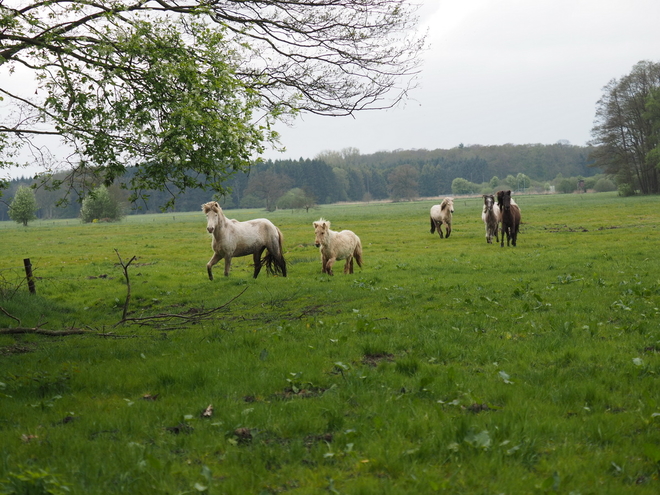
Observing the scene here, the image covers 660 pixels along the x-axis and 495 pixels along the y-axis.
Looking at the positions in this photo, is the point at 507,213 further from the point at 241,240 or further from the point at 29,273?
the point at 29,273

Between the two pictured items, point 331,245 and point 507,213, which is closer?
point 331,245

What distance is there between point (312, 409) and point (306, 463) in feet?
3.50

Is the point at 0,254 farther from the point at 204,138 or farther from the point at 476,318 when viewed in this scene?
the point at 476,318

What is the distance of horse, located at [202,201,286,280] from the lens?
1741 centimetres

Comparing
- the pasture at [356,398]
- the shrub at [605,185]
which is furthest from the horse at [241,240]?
the shrub at [605,185]

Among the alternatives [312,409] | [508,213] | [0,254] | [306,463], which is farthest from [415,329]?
[0,254]

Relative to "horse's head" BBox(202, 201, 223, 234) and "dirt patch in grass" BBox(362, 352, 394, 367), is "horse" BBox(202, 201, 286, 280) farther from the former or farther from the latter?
"dirt patch in grass" BBox(362, 352, 394, 367)

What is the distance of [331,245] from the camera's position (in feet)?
59.5

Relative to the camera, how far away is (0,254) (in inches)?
1352

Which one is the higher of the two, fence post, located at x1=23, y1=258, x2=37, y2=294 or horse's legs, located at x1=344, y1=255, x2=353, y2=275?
fence post, located at x1=23, y1=258, x2=37, y2=294

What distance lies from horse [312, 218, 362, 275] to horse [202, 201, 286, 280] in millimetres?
1639

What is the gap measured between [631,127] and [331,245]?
78167 millimetres

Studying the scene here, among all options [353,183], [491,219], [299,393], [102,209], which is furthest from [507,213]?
[353,183]

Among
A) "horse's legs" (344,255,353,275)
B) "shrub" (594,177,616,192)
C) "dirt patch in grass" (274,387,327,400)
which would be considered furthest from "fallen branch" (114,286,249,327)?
"shrub" (594,177,616,192)
